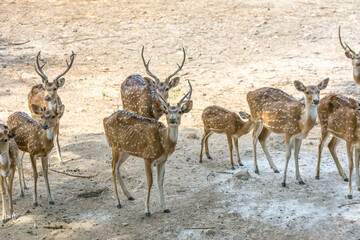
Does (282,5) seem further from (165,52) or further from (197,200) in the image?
(197,200)

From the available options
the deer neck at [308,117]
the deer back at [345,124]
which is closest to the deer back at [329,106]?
the deer back at [345,124]

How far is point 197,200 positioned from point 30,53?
1121 cm

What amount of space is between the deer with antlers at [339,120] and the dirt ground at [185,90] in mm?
598

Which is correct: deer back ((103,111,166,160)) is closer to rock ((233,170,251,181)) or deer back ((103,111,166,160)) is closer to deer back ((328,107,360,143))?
rock ((233,170,251,181))

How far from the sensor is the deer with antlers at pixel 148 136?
26.5 ft

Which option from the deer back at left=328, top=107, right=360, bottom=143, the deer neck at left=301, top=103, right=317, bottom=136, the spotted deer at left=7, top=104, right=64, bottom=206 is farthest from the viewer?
the deer neck at left=301, top=103, right=317, bottom=136

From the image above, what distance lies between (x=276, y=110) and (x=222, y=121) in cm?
126

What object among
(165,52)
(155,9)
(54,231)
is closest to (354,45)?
(165,52)

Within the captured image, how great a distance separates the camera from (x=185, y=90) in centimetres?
1520

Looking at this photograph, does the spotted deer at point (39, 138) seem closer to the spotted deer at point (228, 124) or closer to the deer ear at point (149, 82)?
the deer ear at point (149, 82)

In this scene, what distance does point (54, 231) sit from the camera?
7.77 metres

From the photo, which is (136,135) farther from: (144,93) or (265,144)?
(265,144)

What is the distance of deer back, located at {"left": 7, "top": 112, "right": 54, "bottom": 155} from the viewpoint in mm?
8586

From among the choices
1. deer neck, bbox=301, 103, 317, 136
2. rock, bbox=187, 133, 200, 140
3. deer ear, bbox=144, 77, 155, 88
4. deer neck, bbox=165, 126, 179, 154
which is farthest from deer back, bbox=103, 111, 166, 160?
rock, bbox=187, 133, 200, 140
